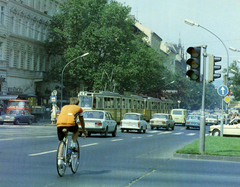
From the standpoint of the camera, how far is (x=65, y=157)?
31.6 ft

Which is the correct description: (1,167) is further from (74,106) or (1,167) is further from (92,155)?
(92,155)

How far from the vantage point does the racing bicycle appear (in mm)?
9414

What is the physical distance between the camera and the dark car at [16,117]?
4103 cm

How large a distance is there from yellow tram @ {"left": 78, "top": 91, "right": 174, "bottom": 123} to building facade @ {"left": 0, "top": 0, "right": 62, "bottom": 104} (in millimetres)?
9335

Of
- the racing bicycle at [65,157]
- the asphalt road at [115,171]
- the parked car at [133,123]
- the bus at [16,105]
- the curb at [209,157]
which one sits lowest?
the asphalt road at [115,171]

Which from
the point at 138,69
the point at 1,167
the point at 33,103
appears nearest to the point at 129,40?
the point at 138,69

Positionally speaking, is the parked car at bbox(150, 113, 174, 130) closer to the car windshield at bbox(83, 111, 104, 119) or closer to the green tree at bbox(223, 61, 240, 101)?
the car windshield at bbox(83, 111, 104, 119)

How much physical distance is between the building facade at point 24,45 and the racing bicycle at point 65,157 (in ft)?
123

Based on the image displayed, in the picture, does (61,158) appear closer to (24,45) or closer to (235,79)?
(24,45)

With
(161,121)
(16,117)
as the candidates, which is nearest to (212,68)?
(161,121)

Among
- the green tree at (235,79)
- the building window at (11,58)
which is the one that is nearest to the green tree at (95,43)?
the building window at (11,58)

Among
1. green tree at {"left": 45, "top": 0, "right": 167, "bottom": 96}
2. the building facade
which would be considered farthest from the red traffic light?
green tree at {"left": 45, "top": 0, "right": 167, "bottom": 96}

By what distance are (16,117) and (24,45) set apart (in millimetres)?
17532

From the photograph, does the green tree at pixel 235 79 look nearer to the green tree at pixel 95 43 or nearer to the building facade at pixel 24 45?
the green tree at pixel 95 43
